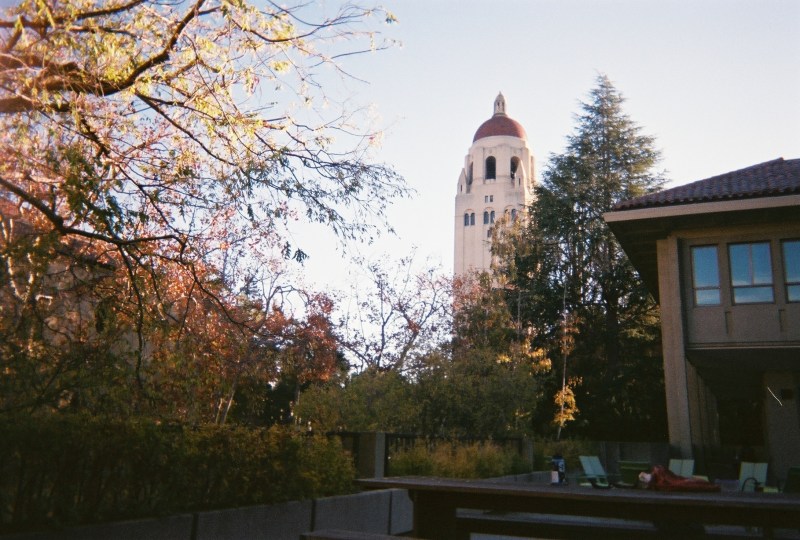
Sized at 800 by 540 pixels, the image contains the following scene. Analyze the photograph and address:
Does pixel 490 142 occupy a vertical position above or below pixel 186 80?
above

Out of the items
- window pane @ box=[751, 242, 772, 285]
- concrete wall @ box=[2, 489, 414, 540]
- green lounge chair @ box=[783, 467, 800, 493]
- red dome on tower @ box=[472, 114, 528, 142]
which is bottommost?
concrete wall @ box=[2, 489, 414, 540]

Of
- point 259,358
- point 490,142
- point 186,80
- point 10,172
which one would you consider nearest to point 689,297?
point 259,358

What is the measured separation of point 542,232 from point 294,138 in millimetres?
28621

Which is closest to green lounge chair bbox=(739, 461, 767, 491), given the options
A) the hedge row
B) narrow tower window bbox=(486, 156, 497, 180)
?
the hedge row

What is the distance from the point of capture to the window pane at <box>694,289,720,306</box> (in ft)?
56.6

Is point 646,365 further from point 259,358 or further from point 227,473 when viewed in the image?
point 227,473

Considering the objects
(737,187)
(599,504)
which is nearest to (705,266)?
(737,187)

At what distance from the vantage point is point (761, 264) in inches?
664

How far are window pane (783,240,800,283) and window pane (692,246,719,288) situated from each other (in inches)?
59.8

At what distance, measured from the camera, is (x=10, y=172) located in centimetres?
908

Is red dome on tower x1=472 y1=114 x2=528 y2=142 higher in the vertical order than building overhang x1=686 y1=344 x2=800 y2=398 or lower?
higher

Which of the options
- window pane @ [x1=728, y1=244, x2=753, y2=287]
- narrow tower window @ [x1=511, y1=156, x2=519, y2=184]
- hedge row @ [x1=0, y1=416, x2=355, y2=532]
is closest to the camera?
hedge row @ [x1=0, y1=416, x2=355, y2=532]

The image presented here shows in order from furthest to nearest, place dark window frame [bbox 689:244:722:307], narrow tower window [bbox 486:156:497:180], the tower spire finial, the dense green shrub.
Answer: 1. the tower spire finial
2. narrow tower window [bbox 486:156:497:180]
3. dark window frame [bbox 689:244:722:307]
4. the dense green shrub

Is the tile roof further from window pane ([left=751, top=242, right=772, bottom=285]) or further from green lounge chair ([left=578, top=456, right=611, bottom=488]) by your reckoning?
green lounge chair ([left=578, top=456, right=611, bottom=488])
